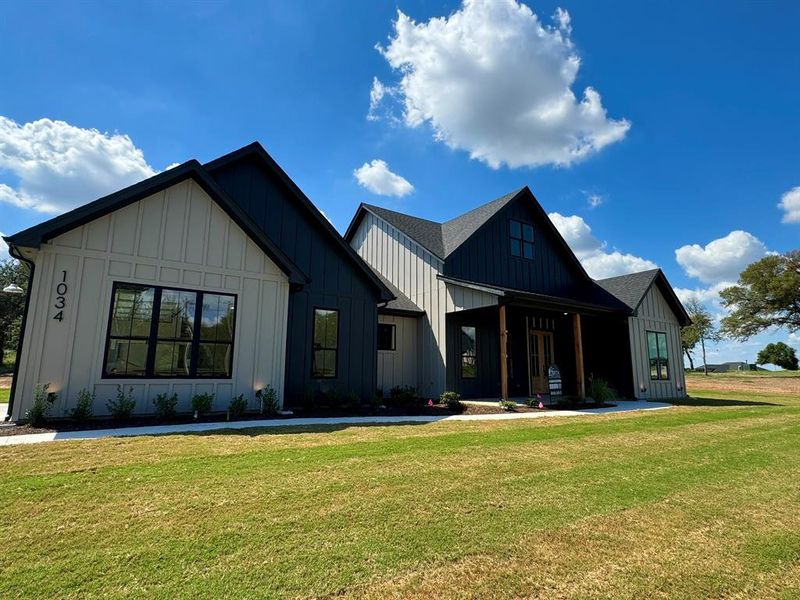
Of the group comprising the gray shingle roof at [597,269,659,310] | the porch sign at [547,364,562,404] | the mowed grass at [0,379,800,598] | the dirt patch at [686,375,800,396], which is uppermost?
the gray shingle roof at [597,269,659,310]

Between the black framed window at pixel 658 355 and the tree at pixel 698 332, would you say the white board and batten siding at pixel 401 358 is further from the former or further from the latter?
the tree at pixel 698 332

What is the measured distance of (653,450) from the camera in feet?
20.0

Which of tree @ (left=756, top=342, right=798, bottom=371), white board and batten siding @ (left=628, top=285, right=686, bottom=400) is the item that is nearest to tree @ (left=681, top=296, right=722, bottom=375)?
tree @ (left=756, top=342, right=798, bottom=371)

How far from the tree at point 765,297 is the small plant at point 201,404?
1874 inches

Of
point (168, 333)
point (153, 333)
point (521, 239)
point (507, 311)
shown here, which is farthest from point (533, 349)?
point (153, 333)

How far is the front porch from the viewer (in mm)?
13992

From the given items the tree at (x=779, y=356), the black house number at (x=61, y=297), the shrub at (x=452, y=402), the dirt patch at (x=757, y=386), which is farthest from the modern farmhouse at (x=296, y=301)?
the tree at (x=779, y=356)

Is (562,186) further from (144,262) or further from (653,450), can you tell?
(144,262)

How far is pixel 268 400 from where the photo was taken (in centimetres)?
911

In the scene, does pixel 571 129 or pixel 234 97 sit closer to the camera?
pixel 234 97

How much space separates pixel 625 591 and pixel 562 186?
709 inches

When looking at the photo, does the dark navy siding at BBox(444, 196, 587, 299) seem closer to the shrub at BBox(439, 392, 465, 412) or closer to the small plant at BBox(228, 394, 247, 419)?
the shrub at BBox(439, 392, 465, 412)

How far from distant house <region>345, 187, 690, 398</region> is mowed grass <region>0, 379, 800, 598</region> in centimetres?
752

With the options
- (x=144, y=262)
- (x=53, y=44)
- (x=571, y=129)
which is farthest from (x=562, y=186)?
(x=53, y=44)
